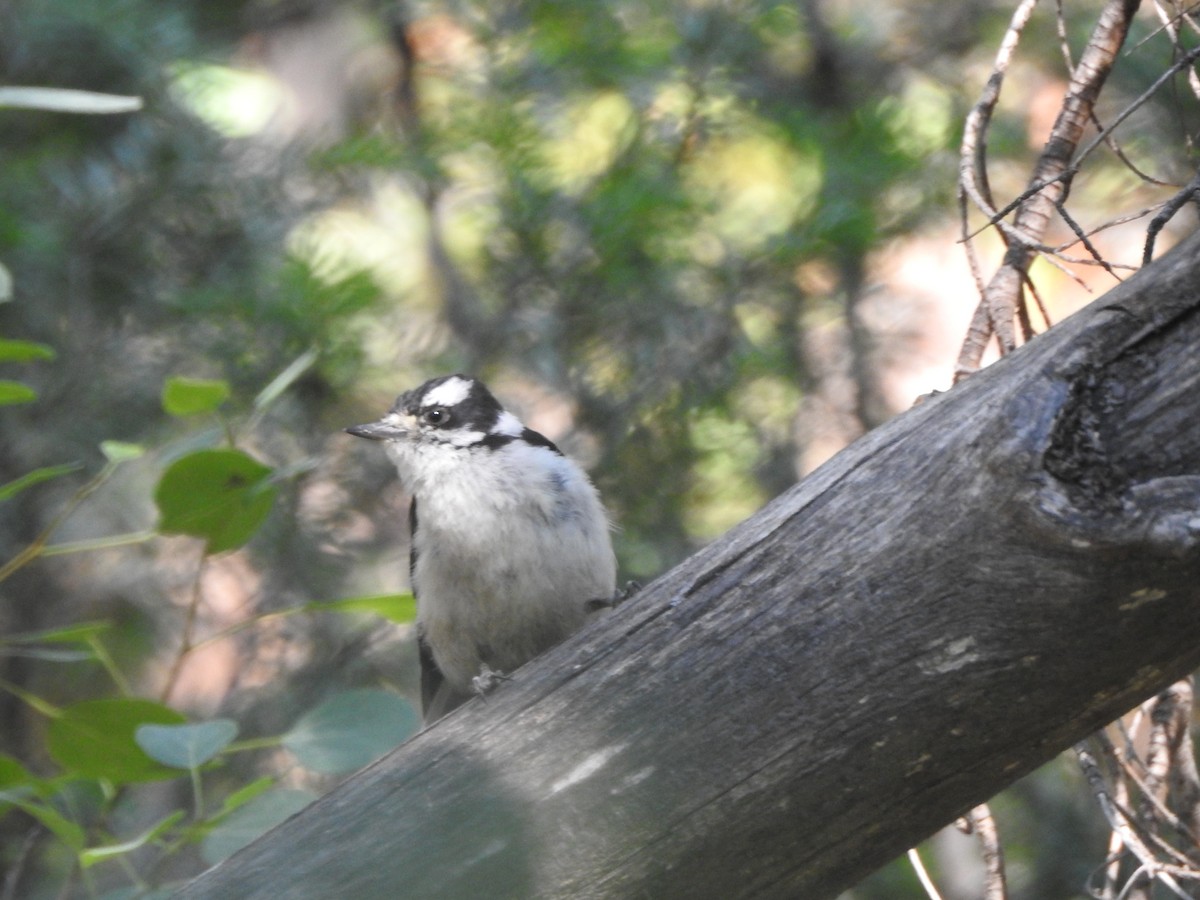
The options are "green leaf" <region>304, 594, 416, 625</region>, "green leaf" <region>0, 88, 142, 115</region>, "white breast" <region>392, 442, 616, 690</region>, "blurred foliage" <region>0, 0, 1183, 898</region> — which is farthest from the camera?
"blurred foliage" <region>0, 0, 1183, 898</region>

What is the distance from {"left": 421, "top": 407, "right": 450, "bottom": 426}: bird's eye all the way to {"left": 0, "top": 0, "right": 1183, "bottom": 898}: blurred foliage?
85 cm

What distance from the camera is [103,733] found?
1.91m

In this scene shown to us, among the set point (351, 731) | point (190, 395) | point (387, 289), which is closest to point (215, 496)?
point (190, 395)

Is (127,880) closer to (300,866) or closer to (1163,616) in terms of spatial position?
(300,866)

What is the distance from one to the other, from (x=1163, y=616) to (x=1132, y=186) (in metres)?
2.63

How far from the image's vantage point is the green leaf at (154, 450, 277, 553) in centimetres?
183

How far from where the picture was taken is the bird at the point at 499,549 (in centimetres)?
250

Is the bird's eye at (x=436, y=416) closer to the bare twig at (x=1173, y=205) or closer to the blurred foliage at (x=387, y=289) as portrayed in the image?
the blurred foliage at (x=387, y=289)

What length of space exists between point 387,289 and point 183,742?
2.04 metres

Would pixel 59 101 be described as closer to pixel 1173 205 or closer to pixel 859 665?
pixel 859 665

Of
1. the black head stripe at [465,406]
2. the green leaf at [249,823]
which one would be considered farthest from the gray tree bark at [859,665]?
the black head stripe at [465,406]

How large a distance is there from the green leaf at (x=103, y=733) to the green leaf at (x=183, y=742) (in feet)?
0.06

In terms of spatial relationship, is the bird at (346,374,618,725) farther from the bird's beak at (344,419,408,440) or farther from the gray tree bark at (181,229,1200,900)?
the gray tree bark at (181,229,1200,900)

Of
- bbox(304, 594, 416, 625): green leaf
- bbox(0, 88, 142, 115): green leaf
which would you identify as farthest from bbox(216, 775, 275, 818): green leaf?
bbox(0, 88, 142, 115): green leaf
